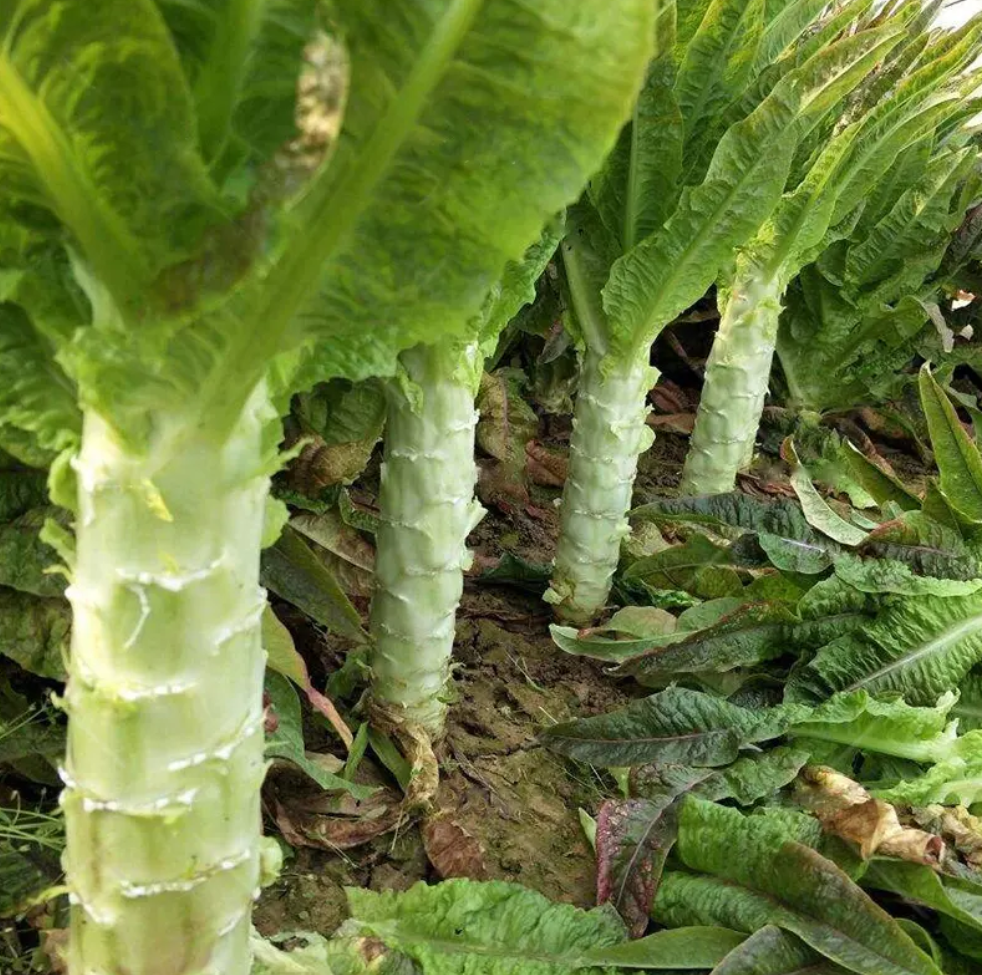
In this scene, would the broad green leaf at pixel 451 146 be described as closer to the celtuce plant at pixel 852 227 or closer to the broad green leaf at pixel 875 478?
the celtuce plant at pixel 852 227

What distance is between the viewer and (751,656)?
1684 millimetres

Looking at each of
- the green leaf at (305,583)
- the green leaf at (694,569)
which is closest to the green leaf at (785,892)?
the green leaf at (305,583)

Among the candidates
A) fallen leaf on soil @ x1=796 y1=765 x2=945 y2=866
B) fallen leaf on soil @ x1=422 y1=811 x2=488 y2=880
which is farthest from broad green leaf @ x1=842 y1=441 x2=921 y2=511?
fallen leaf on soil @ x1=422 y1=811 x2=488 y2=880

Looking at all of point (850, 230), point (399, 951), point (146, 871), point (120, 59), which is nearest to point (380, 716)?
point (399, 951)

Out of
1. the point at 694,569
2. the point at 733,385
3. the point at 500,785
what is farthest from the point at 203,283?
the point at 733,385

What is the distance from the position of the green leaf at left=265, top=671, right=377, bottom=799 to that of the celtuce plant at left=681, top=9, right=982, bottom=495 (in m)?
1.25

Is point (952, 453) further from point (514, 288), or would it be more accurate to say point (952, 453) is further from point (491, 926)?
point (491, 926)

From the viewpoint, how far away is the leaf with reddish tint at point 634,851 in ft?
4.15

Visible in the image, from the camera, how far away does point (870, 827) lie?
1.25 metres

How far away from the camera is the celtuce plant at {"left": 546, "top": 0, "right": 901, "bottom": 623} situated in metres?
1.56

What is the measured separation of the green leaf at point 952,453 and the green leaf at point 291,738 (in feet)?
3.79

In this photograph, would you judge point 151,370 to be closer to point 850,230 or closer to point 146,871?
point 146,871

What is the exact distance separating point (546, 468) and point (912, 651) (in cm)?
107

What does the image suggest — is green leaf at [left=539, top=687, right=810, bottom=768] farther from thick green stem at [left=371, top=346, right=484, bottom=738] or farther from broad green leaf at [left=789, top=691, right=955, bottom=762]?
thick green stem at [left=371, top=346, right=484, bottom=738]
